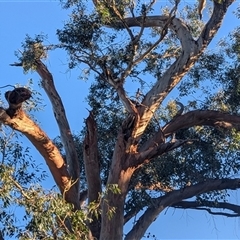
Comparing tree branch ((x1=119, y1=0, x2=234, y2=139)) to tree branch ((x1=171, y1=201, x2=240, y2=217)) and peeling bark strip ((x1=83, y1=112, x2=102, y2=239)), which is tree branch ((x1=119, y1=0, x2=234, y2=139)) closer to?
peeling bark strip ((x1=83, y1=112, x2=102, y2=239))

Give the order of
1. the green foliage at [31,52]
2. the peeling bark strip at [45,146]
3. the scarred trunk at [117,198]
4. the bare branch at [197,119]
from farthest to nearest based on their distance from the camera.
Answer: the bare branch at [197,119]
the green foliage at [31,52]
the scarred trunk at [117,198]
the peeling bark strip at [45,146]

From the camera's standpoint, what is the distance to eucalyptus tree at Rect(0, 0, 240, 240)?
819 centimetres

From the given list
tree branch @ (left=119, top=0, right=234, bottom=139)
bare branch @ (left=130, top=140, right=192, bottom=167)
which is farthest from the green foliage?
bare branch @ (left=130, top=140, right=192, bottom=167)

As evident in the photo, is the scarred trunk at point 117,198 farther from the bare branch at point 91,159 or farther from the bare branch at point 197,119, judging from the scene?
the bare branch at point 197,119

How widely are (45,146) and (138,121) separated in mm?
1501

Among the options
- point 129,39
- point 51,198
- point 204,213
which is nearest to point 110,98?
point 129,39

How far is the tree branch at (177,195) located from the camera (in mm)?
9633

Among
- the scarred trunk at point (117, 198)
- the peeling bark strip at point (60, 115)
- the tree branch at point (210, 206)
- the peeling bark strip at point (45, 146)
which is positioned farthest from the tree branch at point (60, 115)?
the tree branch at point (210, 206)

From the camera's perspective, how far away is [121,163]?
8.43 m

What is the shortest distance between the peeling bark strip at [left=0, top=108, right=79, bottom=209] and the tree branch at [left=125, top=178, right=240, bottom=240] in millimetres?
1694

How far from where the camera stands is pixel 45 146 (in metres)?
7.83

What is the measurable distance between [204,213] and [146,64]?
3.47 meters

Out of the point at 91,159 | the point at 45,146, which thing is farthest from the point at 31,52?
the point at 91,159

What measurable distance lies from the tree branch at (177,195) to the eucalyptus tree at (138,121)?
2 cm
